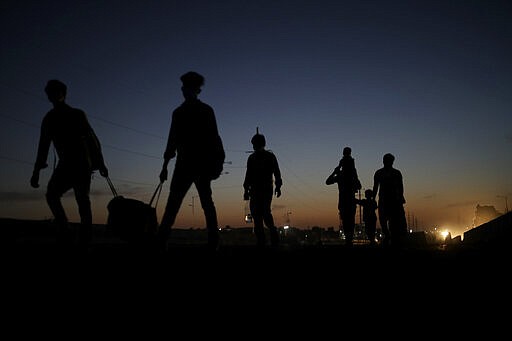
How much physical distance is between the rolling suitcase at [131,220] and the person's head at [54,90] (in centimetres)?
167

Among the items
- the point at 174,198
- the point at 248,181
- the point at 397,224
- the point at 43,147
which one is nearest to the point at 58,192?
the point at 43,147

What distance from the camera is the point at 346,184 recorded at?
30.7 ft

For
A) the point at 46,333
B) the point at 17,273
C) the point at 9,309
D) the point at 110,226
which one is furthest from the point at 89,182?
the point at 46,333

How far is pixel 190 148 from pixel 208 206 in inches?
33.0

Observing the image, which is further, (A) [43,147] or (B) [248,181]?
(B) [248,181]

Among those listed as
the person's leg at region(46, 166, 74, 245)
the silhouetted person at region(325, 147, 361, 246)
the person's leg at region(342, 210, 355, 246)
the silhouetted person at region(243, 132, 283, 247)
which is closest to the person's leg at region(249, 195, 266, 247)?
the silhouetted person at region(243, 132, 283, 247)

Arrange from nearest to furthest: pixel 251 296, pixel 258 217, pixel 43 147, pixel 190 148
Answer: pixel 251 296 < pixel 190 148 < pixel 43 147 < pixel 258 217

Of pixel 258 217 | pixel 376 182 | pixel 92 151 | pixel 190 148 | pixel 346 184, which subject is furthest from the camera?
pixel 346 184

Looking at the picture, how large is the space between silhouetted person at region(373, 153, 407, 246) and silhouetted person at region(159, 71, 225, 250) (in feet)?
15.7

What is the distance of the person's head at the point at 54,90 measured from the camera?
5430mm

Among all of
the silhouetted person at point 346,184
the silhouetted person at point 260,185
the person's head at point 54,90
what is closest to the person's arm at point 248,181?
the silhouetted person at point 260,185

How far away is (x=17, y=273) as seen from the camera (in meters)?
3.26

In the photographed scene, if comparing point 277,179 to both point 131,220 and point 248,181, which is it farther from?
point 131,220

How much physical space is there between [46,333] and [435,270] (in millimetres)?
3339
